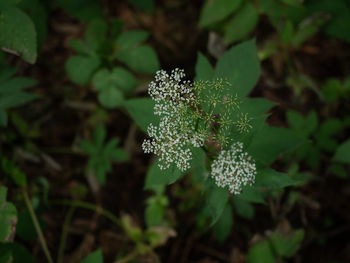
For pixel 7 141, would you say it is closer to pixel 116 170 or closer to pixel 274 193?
pixel 116 170

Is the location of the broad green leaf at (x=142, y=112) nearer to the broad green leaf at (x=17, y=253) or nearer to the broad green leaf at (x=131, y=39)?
the broad green leaf at (x=131, y=39)

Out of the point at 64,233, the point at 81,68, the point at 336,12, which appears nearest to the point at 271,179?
the point at 81,68

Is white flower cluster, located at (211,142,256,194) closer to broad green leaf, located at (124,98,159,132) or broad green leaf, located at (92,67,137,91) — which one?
broad green leaf, located at (124,98,159,132)

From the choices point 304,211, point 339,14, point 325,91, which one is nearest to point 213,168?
point 304,211

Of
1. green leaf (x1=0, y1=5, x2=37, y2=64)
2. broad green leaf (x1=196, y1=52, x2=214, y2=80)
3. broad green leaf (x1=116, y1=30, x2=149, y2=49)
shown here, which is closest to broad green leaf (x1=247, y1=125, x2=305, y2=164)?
broad green leaf (x1=196, y1=52, x2=214, y2=80)

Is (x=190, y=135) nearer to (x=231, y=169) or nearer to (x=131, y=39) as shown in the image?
(x=231, y=169)
